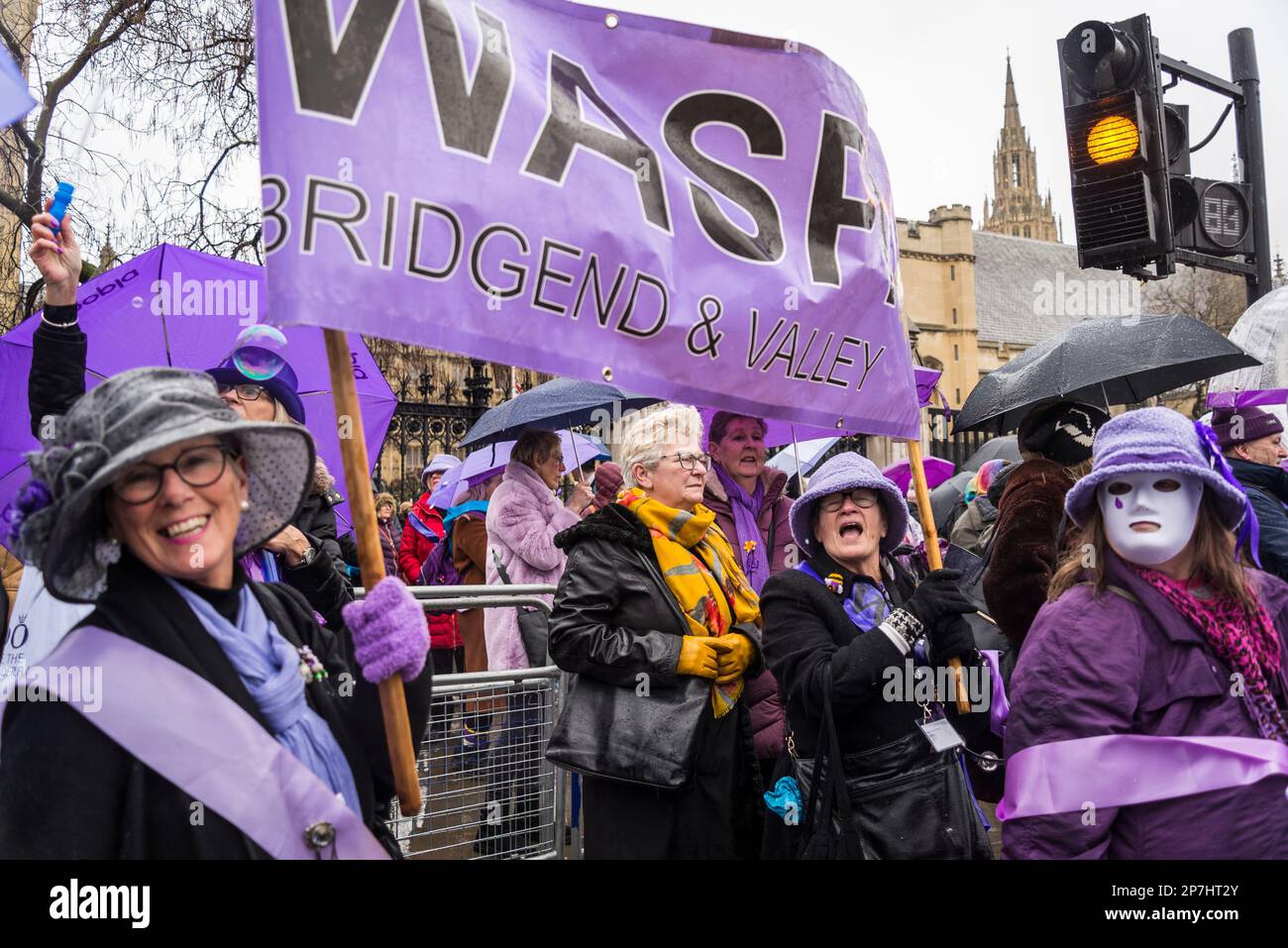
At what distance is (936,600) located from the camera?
368cm

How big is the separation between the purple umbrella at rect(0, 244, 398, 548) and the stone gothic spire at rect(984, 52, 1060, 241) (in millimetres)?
102081

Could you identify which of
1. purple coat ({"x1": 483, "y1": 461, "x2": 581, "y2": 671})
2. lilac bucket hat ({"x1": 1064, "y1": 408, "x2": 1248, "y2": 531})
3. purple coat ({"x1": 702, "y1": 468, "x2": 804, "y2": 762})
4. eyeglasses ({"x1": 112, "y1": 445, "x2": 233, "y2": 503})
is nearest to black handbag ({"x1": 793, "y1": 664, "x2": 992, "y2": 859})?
purple coat ({"x1": 702, "y1": 468, "x2": 804, "y2": 762})

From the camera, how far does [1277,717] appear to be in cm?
304

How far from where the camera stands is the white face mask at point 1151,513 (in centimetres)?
313

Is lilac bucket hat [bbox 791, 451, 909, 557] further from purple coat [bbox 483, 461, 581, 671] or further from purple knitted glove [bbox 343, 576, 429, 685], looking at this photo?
purple coat [bbox 483, 461, 581, 671]

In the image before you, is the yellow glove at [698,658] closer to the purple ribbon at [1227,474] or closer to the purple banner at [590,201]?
the purple banner at [590,201]

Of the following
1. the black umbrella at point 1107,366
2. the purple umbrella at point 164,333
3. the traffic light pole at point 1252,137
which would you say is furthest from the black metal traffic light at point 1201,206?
the purple umbrella at point 164,333

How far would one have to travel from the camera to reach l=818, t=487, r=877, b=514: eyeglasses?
4.06 m

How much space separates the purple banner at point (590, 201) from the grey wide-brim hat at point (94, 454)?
33 centimetres

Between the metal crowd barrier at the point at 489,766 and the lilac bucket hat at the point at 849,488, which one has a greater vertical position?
the lilac bucket hat at the point at 849,488

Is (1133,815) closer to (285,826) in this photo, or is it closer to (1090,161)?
(285,826)

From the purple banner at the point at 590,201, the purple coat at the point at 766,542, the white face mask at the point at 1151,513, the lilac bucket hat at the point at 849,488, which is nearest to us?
the purple banner at the point at 590,201

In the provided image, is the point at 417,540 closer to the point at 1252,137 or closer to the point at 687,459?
the point at 687,459

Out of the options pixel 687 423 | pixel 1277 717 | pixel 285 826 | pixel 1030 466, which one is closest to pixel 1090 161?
pixel 1030 466
